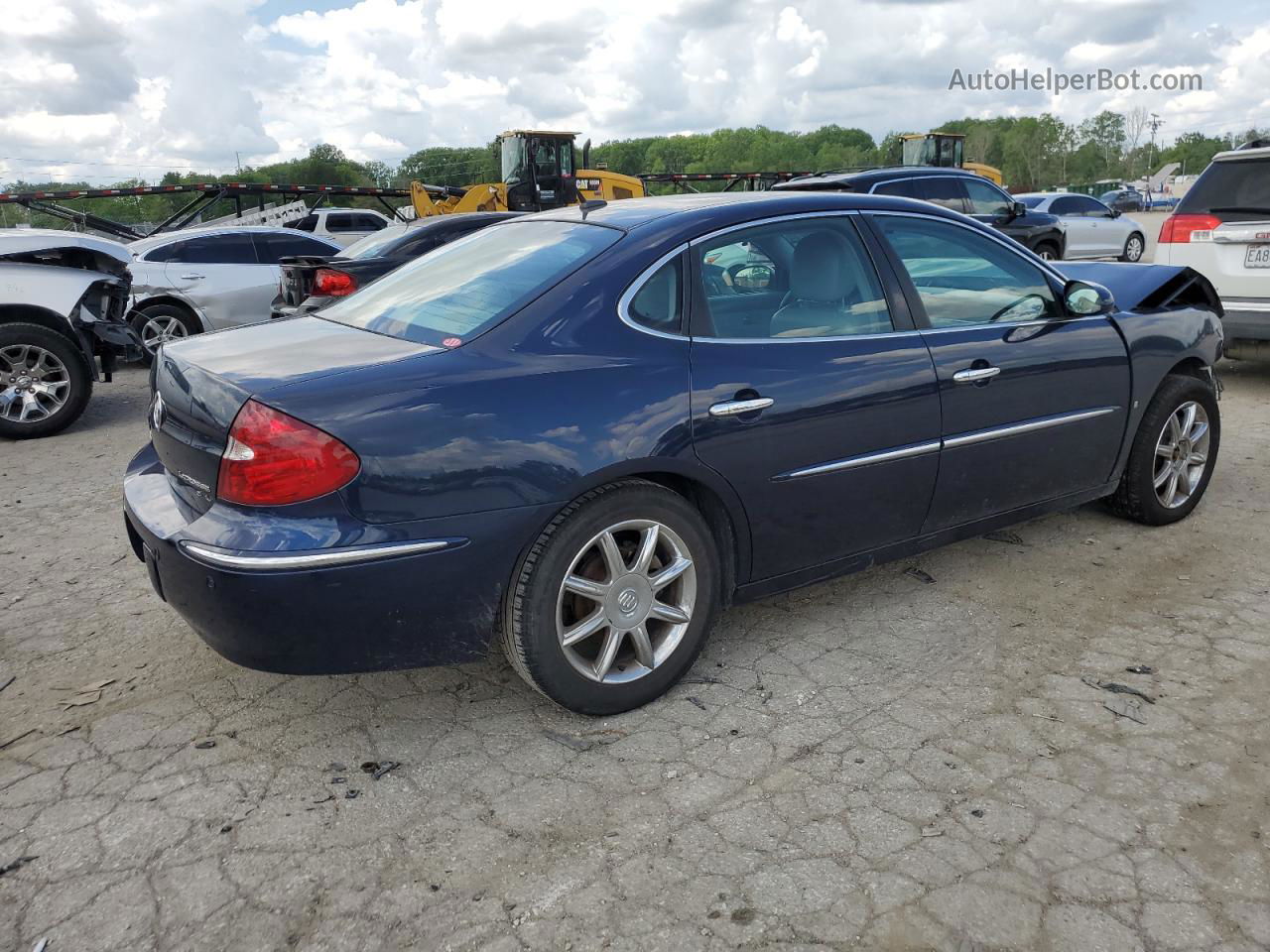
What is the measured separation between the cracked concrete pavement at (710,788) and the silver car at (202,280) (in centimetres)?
673

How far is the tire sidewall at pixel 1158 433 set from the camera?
4.62 meters

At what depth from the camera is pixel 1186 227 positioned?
796 centimetres

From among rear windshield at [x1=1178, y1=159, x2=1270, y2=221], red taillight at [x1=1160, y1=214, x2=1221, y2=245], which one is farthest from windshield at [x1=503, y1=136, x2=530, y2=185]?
→ rear windshield at [x1=1178, y1=159, x2=1270, y2=221]

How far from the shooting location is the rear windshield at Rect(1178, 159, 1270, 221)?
295 inches

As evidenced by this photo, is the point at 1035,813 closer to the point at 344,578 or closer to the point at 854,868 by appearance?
the point at 854,868

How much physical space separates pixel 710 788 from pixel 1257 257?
22.8ft

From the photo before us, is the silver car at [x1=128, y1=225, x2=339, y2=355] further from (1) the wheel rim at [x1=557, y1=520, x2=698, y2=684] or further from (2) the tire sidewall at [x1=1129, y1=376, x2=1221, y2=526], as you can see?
(2) the tire sidewall at [x1=1129, y1=376, x2=1221, y2=526]

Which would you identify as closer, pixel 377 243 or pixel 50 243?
pixel 50 243

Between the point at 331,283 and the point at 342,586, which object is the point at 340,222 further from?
the point at 342,586

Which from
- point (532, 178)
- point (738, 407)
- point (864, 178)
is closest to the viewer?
point (738, 407)

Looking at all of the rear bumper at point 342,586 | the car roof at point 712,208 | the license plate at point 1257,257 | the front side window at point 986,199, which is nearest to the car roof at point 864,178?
the front side window at point 986,199

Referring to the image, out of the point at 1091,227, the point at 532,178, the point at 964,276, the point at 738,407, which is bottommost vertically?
the point at 738,407

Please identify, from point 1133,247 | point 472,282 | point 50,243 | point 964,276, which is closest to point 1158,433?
point 964,276

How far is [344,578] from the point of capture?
267cm
